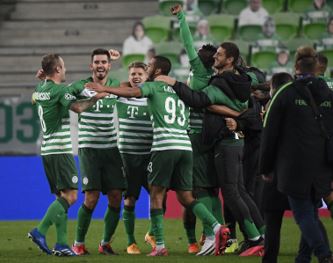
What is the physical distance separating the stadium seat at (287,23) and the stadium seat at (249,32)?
41 centimetres

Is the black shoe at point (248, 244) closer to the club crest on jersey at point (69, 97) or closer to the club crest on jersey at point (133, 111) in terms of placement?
the club crest on jersey at point (133, 111)

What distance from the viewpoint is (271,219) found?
329 inches

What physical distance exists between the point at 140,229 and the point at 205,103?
4.69 m

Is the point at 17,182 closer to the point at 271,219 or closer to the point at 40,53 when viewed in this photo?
the point at 40,53

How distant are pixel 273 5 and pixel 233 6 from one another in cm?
74

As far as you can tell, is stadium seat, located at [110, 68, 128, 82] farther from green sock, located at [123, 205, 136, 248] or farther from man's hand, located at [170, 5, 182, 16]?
man's hand, located at [170, 5, 182, 16]

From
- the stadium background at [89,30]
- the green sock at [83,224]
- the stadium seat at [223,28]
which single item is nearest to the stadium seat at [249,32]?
the stadium background at [89,30]

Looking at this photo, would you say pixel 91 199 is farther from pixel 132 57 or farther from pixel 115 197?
pixel 132 57

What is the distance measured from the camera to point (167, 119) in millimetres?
10312

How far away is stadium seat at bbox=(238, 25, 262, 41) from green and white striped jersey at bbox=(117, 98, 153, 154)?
29.8ft

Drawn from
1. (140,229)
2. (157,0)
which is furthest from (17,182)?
(157,0)

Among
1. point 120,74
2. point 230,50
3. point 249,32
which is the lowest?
point 120,74

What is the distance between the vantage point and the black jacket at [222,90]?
9453 millimetres

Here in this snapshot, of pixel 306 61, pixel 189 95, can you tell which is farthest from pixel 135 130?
pixel 306 61
